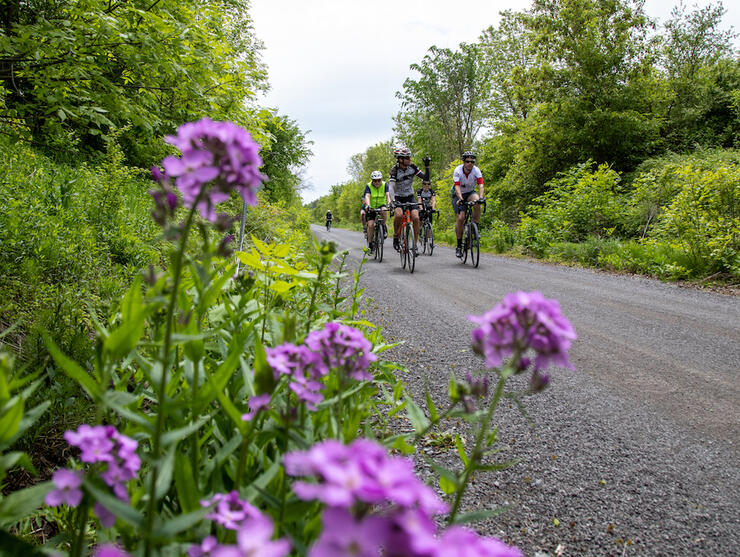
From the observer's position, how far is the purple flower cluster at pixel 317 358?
899 mm

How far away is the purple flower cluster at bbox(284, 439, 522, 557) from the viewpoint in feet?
1.10

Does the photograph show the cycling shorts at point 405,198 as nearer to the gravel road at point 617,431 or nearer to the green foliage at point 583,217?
the gravel road at point 617,431

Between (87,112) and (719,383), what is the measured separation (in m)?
4.60

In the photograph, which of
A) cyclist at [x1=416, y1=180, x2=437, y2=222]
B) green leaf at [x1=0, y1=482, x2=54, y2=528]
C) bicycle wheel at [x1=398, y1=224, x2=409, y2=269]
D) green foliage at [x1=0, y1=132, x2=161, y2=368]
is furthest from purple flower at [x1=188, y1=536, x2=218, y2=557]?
cyclist at [x1=416, y1=180, x2=437, y2=222]

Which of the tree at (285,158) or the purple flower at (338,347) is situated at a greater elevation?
the tree at (285,158)

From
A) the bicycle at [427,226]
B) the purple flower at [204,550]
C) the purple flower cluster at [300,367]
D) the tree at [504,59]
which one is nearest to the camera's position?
the purple flower at [204,550]

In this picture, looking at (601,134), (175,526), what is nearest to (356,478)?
(175,526)

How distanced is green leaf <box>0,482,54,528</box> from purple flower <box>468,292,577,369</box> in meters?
0.77

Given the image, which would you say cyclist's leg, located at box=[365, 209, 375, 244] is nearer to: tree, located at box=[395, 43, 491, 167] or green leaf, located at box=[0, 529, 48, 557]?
green leaf, located at box=[0, 529, 48, 557]

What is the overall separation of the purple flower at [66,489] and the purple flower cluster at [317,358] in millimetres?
348

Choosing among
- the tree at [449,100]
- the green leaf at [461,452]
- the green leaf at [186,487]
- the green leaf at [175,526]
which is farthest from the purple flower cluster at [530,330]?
the tree at [449,100]

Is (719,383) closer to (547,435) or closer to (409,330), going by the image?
(547,435)

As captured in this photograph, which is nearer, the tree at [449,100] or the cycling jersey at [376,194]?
the cycling jersey at [376,194]

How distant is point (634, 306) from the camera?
5.47m
